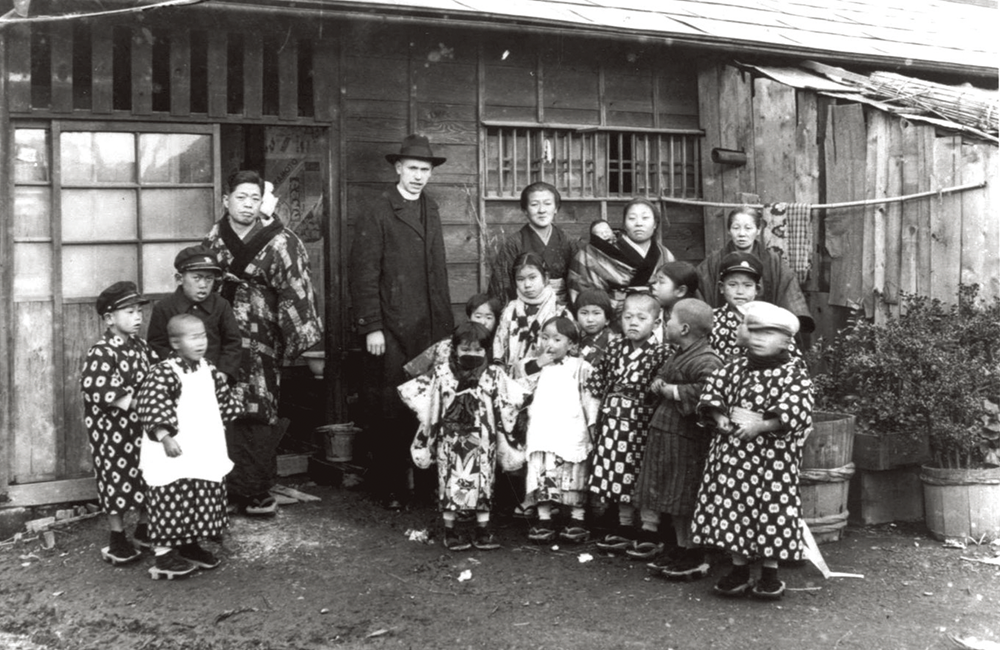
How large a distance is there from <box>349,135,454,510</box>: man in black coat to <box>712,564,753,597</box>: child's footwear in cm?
222

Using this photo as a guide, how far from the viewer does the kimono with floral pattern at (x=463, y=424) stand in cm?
553

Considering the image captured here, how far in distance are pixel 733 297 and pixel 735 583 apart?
1574mm

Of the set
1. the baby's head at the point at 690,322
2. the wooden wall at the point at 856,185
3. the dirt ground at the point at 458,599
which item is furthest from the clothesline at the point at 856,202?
the dirt ground at the point at 458,599

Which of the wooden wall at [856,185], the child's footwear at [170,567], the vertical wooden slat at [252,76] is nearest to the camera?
the child's footwear at [170,567]

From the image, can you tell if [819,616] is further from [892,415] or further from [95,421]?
[95,421]

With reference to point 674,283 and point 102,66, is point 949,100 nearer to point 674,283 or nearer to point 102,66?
point 674,283

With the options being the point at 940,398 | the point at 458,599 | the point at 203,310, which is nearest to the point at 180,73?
the point at 203,310

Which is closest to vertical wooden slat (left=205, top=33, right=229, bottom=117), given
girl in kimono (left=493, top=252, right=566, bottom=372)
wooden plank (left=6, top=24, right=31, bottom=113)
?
wooden plank (left=6, top=24, right=31, bottom=113)

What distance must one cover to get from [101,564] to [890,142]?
554cm

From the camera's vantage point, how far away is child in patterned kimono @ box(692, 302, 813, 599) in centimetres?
469

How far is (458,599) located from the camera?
488cm

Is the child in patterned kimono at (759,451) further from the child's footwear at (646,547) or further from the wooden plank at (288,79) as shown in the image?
the wooden plank at (288,79)

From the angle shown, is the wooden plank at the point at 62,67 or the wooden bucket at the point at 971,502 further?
the wooden plank at the point at 62,67

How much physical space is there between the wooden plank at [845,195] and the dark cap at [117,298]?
4.67 m
